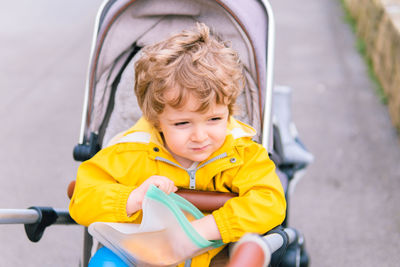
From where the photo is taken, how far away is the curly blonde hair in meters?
1.44

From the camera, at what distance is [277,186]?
1588mm

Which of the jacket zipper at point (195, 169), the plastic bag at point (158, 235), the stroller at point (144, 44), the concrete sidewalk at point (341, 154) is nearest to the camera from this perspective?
the plastic bag at point (158, 235)

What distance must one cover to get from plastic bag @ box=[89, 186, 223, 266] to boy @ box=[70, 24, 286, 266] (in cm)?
8

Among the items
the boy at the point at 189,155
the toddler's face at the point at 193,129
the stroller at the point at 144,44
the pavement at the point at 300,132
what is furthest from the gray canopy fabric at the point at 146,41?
the pavement at the point at 300,132

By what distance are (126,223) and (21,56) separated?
356 centimetres

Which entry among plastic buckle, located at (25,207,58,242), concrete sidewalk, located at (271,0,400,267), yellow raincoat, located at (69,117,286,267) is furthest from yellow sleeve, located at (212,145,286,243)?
concrete sidewalk, located at (271,0,400,267)

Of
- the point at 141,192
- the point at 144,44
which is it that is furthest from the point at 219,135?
the point at 144,44

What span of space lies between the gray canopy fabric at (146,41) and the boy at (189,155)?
0.94 ft

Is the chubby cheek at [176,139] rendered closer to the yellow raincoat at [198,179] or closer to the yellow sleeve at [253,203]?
the yellow raincoat at [198,179]

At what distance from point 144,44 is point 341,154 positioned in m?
1.74

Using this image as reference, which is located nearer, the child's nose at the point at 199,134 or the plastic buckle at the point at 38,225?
the child's nose at the point at 199,134

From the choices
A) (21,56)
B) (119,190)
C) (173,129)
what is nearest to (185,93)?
(173,129)

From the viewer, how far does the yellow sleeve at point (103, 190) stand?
153 centimetres

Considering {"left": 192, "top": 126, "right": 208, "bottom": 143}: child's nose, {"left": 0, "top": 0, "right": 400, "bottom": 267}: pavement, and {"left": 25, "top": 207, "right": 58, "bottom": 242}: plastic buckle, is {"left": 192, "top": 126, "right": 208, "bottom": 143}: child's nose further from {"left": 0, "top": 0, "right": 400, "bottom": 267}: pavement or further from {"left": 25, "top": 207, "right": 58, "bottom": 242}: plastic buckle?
{"left": 0, "top": 0, "right": 400, "bottom": 267}: pavement
